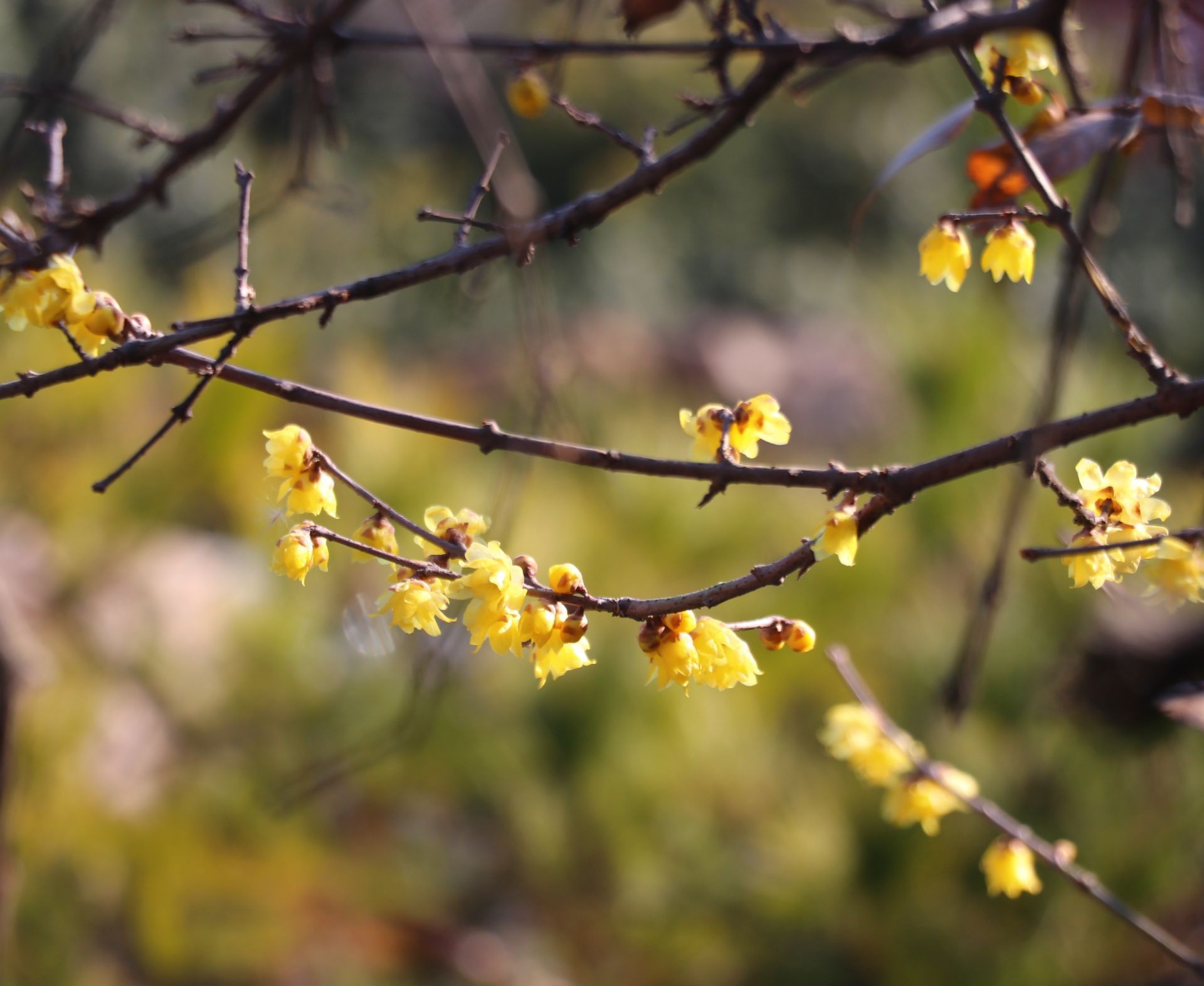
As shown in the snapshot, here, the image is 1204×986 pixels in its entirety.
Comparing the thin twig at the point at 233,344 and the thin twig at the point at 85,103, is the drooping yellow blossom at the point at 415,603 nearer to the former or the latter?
the thin twig at the point at 233,344

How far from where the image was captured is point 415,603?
0.53m

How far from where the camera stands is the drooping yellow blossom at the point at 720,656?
1.76ft

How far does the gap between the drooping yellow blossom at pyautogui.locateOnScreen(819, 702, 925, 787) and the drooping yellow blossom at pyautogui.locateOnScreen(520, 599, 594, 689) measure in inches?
15.4

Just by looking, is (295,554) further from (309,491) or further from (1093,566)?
(1093,566)

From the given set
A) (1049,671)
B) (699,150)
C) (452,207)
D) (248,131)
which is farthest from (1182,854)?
(452,207)

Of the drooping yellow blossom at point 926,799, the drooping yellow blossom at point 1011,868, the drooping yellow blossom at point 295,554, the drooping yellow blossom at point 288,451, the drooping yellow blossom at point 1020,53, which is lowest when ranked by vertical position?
the drooping yellow blossom at point 1011,868

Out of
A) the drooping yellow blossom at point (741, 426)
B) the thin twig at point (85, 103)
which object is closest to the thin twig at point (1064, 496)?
the drooping yellow blossom at point (741, 426)

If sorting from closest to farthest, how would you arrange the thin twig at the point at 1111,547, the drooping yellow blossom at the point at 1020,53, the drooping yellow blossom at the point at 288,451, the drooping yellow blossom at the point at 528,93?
1. the thin twig at the point at 1111,547
2. the drooping yellow blossom at the point at 288,451
3. the drooping yellow blossom at the point at 1020,53
4. the drooping yellow blossom at the point at 528,93

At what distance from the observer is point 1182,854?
1358 mm

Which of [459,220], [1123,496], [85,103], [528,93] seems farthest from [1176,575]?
[85,103]

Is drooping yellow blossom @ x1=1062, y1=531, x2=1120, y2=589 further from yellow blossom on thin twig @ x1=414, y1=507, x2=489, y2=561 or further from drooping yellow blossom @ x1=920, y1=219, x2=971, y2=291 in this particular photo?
yellow blossom on thin twig @ x1=414, y1=507, x2=489, y2=561

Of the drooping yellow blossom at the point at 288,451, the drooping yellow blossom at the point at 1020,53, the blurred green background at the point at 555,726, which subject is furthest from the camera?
the blurred green background at the point at 555,726

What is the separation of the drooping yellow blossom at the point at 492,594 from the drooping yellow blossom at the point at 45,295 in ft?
0.71

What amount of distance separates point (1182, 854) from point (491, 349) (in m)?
4.60
